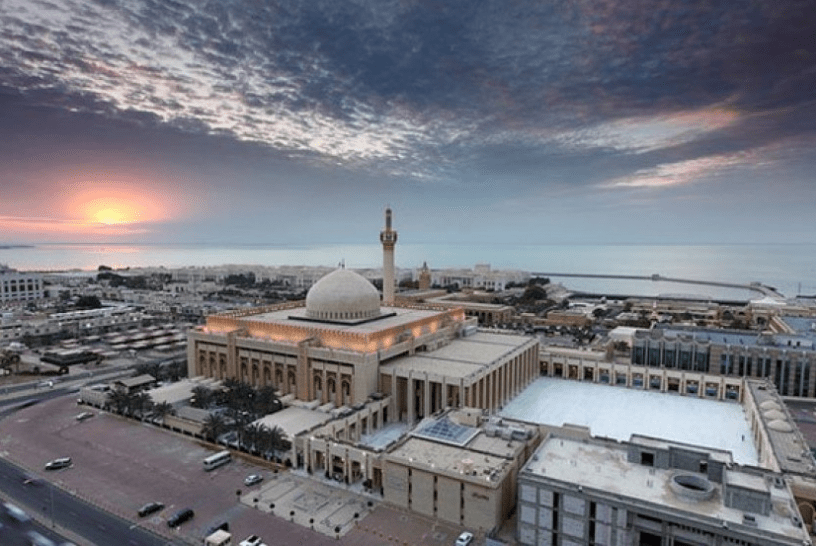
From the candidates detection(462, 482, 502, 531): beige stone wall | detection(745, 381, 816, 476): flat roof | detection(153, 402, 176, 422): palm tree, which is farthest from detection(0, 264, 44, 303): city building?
detection(745, 381, 816, 476): flat roof

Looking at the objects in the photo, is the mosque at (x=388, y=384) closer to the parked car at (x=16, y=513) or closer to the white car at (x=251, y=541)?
the white car at (x=251, y=541)

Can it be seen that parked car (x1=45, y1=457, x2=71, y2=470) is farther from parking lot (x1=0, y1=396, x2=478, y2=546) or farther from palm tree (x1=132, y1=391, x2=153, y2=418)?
palm tree (x1=132, y1=391, x2=153, y2=418)

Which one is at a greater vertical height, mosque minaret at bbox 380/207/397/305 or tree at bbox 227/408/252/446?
mosque minaret at bbox 380/207/397/305

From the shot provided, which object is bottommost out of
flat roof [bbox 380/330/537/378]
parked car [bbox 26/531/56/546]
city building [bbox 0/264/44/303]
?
parked car [bbox 26/531/56/546]

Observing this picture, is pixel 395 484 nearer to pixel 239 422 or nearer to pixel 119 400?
pixel 239 422

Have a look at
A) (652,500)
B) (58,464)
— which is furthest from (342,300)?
(652,500)

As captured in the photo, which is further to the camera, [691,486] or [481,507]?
[481,507]

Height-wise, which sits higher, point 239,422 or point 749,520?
point 749,520
